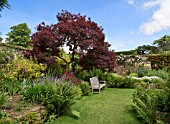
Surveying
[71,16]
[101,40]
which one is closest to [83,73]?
[101,40]

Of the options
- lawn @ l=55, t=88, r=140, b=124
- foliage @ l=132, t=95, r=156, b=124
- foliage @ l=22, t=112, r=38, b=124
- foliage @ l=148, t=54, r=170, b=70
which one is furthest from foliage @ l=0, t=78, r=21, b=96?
foliage @ l=148, t=54, r=170, b=70

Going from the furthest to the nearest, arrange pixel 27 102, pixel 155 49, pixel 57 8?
pixel 155 49 < pixel 57 8 < pixel 27 102

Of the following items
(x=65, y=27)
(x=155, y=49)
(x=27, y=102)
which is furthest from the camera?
(x=155, y=49)

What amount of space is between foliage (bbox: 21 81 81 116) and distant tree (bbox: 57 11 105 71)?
3.37 metres

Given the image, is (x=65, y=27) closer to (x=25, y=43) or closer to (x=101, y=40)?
(x=101, y=40)

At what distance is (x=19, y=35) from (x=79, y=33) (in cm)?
1868

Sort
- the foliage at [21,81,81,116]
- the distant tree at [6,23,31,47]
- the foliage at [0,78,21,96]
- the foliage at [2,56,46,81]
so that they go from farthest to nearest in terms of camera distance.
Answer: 1. the distant tree at [6,23,31,47]
2. the foliage at [2,56,46,81]
3. the foliage at [0,78,21,96]
4. the foliage at [21,81,81,116]

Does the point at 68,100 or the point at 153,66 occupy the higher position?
the point at 153,66

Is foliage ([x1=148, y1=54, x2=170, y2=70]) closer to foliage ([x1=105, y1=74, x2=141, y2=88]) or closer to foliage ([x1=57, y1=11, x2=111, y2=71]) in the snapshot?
foliage ([x1=105, y1=74, x2=141, y2=88])

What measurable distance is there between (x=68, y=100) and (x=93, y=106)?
1.40 meters

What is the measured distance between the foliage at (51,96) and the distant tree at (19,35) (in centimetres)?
2043

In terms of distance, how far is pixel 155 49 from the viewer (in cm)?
2181

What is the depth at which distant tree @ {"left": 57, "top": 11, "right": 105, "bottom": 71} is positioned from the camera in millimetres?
8656

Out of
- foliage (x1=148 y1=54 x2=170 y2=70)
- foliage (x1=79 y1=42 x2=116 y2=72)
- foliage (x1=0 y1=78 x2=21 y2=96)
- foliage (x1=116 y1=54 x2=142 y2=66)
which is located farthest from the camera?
foliage (x1=116 y1=54 x2=142 y2=66)
